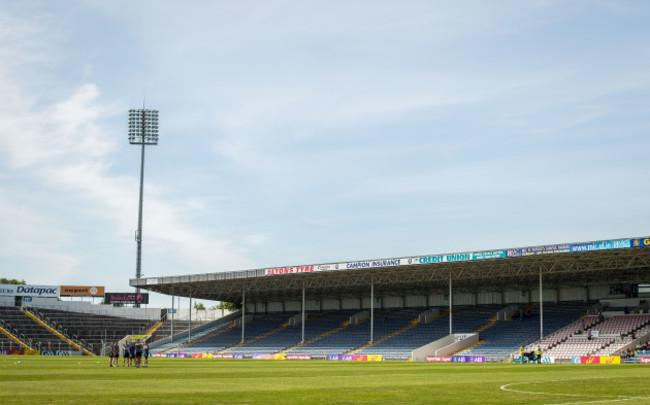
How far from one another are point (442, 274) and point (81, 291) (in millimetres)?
56997

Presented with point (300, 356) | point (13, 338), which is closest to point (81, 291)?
point (13, 338)

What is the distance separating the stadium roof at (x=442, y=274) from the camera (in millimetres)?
59750

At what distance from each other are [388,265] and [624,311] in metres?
21.6

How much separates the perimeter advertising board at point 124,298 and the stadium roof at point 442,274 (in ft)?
55.1

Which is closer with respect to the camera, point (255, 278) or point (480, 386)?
point (480, 386)

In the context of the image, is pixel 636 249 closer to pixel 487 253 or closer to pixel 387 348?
pixel 487 253

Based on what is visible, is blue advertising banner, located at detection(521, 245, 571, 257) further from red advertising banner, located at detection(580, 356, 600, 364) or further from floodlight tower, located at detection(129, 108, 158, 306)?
floodlight tower, located at detection(129, 108, 158, 306)

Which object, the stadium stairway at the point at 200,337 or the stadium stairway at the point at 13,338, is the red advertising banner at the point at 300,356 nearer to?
the stadium stairway at the point at 200,337

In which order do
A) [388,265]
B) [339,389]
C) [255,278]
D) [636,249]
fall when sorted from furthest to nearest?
[255,278]
[388,265]
[636,249]
[339,389]

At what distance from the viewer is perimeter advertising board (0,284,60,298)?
98.4 m

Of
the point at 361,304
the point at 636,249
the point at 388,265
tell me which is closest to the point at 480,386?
the point at 636,249

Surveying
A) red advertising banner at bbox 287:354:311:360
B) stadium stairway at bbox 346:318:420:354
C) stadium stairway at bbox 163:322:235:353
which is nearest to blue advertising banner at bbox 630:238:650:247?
stadium stairway at bbox 346:318:420:354

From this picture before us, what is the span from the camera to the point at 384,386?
23688mm

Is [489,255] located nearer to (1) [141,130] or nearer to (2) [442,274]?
(2) [442,274]
